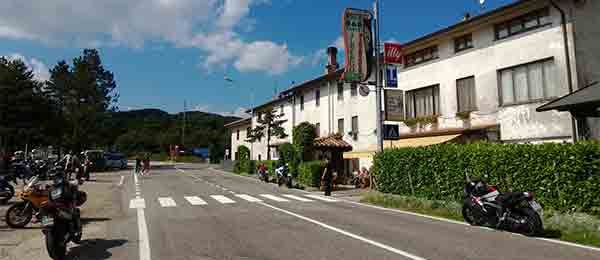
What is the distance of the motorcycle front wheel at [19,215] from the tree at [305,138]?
18.0 metres

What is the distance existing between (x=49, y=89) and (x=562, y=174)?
203 ft

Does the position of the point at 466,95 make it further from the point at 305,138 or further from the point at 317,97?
the point at 317,97

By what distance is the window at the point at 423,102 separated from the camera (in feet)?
68.6

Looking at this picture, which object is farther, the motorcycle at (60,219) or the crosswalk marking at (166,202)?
the crosswalk marking at (166,202)

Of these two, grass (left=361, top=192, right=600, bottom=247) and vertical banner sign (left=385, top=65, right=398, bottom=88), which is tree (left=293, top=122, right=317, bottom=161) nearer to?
vertical banner sign (left=385, top=65, right=398, bottom=88)

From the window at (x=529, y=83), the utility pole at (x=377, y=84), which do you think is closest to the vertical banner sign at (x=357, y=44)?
the utility pole at (x=377, y=84)

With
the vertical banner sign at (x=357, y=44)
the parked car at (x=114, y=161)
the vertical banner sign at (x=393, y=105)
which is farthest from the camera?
the parked car at (x=114, y=161)

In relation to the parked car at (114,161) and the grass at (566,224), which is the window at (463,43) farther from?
the parked car at (114,161)

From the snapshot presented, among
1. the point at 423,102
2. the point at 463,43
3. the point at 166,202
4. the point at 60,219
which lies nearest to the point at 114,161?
the point at 166,202

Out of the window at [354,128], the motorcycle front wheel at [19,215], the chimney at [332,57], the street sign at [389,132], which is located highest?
the chimney at [332,57]

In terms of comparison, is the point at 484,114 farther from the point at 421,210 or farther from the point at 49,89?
the point at 49,89

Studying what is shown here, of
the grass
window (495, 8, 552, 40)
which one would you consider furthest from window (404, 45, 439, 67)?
the grass

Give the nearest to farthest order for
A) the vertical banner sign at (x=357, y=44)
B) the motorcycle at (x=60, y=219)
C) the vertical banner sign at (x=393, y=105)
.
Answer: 1. the motorcycle at (x=60, y=219)
2. the vertical banner sign at (x=393, y=105)
3. the vertical banner sign at (x=357, y=44)

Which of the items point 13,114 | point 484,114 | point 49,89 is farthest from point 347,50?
point 49,89
